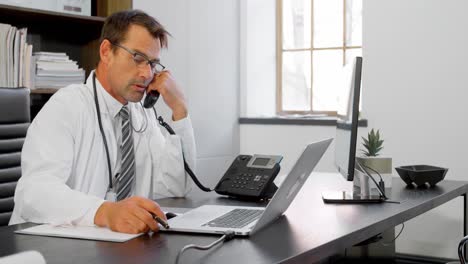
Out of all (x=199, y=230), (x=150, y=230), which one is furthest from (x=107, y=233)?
(x=199, y=230)

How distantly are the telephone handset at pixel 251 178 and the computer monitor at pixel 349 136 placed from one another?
18cm

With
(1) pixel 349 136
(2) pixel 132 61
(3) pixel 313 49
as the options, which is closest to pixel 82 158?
(2) pixel 132 61

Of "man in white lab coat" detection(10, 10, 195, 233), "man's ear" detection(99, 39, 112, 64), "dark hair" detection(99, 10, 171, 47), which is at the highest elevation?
"dark hair" detection(99, 10, 171, 47)

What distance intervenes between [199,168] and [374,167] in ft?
6.06

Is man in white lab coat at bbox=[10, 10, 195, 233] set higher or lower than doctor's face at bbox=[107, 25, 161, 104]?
lower

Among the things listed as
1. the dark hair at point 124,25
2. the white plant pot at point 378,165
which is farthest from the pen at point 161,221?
the white plant pot at point 378,165

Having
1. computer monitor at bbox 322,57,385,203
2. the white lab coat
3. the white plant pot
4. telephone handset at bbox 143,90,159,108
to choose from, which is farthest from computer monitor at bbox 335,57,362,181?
telephone handset at bbox 143,90,159,108

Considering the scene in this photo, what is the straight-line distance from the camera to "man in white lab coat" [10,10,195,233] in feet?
5.34

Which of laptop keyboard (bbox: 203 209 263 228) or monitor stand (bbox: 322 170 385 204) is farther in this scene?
monitor stand (bbox: 322 170 385 204)

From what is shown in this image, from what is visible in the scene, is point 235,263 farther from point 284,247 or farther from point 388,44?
point 388,44

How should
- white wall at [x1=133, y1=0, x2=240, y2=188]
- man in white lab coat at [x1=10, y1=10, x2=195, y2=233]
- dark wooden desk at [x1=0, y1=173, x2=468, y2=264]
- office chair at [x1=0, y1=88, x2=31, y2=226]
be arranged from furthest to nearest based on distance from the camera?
white wall at [x1=133, y1=0, x2=240, y2=188] < office chair at [x1=0, y1=88, x2=31, y2=226] < man in white lab coat at [x1=10, y1=10, x2=195, y2=233] < dark wooden desk at [x1=0, y1=173, x2=468, y2=264]

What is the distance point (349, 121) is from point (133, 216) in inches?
32.3

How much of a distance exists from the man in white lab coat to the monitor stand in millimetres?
508

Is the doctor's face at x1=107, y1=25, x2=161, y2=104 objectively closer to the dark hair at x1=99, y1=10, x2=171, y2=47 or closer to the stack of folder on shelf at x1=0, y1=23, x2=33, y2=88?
the dark hair at x1=99, y1=10, x2=171, y2=47
